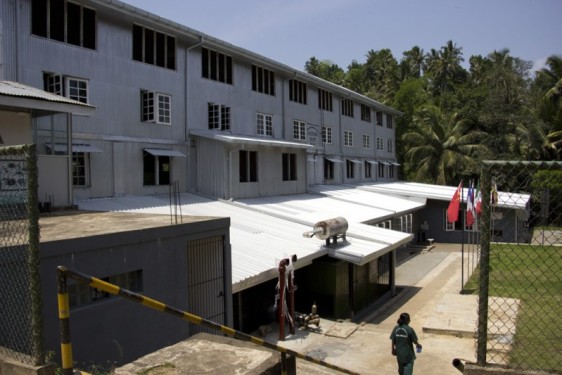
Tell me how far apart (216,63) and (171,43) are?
2.68 metres

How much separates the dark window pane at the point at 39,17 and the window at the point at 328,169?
2062 cm

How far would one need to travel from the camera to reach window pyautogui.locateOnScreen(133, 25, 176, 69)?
17.0m

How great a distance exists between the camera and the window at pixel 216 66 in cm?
2008

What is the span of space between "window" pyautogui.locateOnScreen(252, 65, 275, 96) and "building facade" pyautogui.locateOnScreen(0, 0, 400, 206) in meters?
0.05

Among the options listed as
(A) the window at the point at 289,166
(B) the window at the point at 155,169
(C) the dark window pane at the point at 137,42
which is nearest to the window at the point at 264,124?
(A) the window at the point at 289,166

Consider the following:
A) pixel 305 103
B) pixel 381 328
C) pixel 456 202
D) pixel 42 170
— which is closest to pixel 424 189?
pixel 305 103

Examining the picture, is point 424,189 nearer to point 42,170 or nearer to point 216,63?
point 216,63

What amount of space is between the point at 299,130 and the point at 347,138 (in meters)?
8.00

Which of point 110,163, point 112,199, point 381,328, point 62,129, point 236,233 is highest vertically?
point 62,129

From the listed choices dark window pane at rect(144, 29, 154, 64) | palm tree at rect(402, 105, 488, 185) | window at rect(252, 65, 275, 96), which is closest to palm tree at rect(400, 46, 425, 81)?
palm tree at rect(402, 105, 488, 185)

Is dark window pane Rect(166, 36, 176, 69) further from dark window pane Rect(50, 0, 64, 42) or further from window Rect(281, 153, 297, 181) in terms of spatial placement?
window Rect(281, 153, 297, 181)

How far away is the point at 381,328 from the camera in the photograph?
13.7 metres

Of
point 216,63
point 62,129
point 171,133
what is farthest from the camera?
point 216,63

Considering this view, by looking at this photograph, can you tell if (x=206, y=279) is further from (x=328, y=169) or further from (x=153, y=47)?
(x=328, y=169)
